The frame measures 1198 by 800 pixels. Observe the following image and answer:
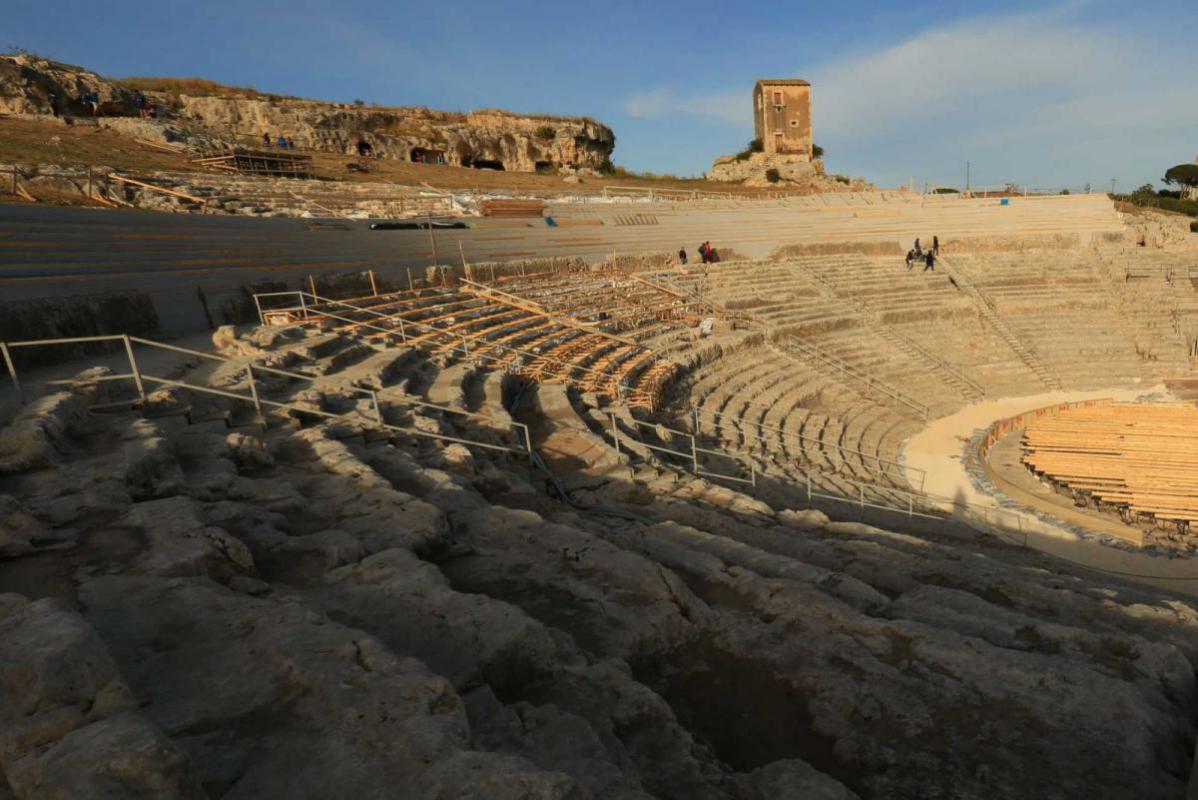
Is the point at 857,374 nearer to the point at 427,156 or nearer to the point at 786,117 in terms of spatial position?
the point at 427,156

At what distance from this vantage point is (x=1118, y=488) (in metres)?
11.7

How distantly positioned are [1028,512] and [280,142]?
3829 centimetres

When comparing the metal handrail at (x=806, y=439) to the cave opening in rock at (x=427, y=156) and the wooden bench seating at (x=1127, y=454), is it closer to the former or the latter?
the wooden bench seating at (x=1127, y=454)

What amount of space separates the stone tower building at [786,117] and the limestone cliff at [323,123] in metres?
14.7

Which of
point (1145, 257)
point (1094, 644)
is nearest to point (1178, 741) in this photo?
point (1094, 644)

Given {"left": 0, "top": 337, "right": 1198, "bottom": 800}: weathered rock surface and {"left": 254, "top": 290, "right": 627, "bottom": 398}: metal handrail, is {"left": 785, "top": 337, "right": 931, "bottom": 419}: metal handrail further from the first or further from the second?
{"left": 0, "top": 337, "right": 1198, "bottom": 800}: weathered rock surface

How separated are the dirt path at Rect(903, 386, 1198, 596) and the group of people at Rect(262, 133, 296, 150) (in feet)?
112

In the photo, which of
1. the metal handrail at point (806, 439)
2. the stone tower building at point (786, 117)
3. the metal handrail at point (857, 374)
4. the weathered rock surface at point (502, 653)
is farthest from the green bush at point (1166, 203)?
the weathered rock surface at point (502, 653)

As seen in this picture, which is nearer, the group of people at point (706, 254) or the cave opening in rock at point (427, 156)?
the group of people at point (706, 254)

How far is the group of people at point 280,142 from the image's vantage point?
32156 mm

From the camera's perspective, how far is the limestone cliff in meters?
27.2

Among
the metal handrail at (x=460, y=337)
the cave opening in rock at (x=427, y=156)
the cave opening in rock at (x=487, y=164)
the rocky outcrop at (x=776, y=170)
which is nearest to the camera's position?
the metal handrail at (x=460, y=337)

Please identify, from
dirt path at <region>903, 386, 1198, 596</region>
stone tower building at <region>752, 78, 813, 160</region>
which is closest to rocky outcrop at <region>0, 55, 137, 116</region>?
dirt path at <region>903, 386, 1198, 596</region>

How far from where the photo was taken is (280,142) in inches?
1318
